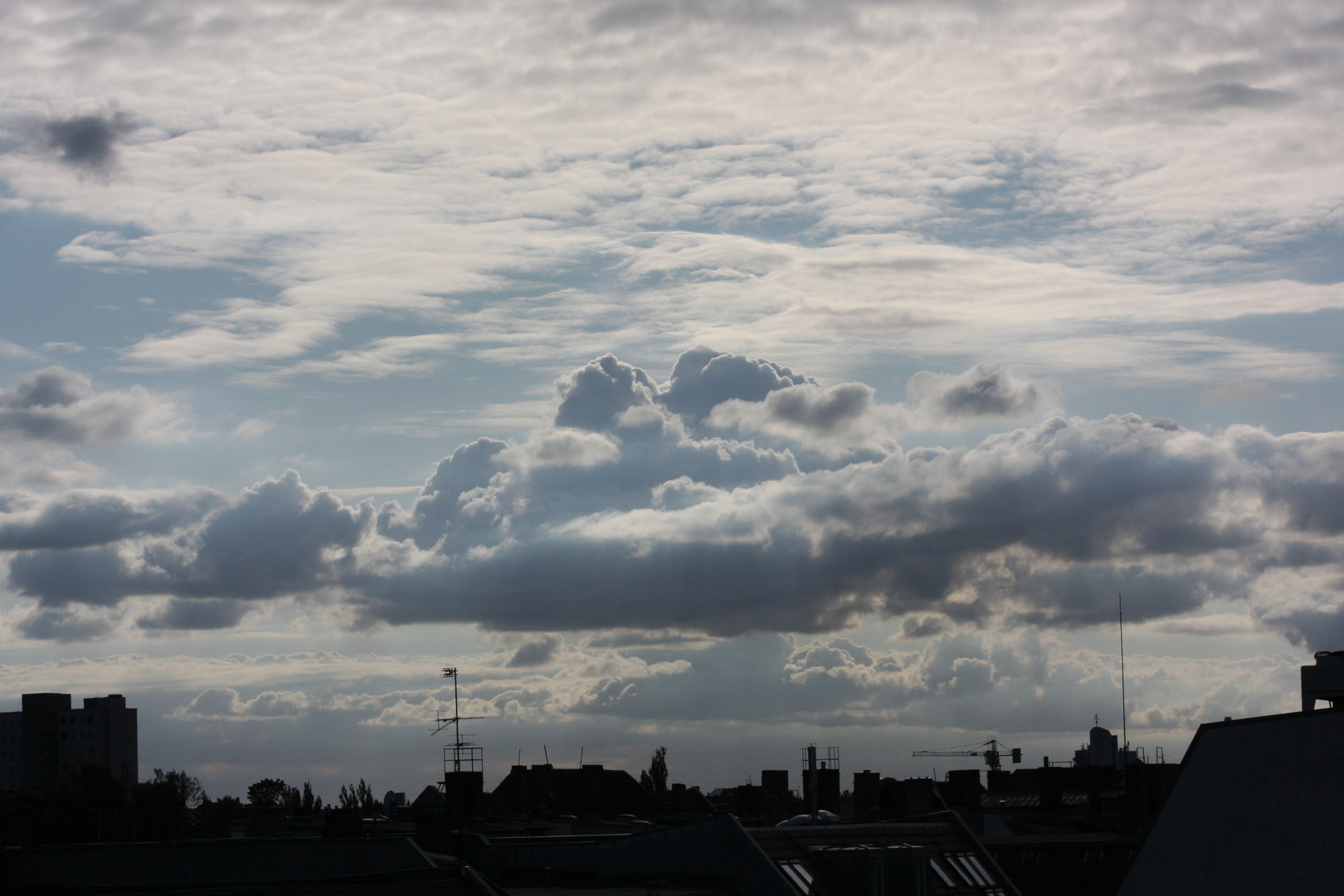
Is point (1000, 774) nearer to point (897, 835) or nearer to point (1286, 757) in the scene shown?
point (897, 835)

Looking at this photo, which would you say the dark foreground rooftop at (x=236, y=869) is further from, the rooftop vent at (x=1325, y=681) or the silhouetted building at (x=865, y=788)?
the silhouetted building at (x=865, y=788)

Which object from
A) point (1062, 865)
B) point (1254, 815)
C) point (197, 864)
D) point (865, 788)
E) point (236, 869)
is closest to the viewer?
point (1254, 815)

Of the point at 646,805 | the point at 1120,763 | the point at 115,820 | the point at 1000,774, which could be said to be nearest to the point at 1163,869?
the point at 115,820

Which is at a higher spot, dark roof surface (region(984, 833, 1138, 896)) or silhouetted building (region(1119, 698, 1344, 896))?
silhouetted building (region(1119, 698, 1344, 896))

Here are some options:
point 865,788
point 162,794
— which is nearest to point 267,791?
point 162,794

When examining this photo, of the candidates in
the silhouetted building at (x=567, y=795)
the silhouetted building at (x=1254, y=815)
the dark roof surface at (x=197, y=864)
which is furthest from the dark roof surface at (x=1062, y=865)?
the silhouetted building at (x=567, y=795)

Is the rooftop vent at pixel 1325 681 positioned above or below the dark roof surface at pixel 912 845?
above

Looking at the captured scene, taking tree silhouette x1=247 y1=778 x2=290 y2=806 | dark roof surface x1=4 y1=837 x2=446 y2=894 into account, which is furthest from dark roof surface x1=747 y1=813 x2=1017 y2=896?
tree silhouette x1=247 y1=778 x2=290 y2=806

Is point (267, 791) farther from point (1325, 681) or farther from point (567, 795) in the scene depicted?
point (1325, 681)

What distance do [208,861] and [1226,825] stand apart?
3241 centimetres

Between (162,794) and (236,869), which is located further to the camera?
(162,794)

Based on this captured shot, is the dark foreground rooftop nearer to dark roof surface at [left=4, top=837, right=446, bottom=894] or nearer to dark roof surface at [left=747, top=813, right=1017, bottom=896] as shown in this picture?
dark roof surface at [left=4, top=837, right=446, bottom=894]

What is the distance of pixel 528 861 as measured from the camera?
56312 millimetres

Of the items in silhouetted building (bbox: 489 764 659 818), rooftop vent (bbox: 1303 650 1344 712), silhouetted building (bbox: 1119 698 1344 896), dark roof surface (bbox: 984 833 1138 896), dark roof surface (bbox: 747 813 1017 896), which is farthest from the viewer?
silhouetted building (bbox: 489 764 659 818)
